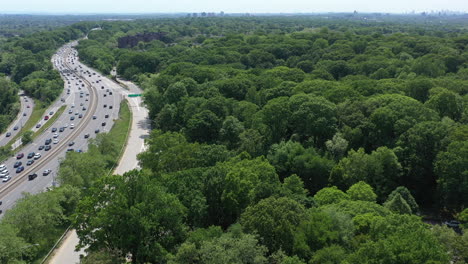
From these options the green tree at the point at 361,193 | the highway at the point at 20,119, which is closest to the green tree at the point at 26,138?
the highway at the point at 20,119

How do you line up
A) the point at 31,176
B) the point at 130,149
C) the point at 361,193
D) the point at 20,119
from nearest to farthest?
the point at 361,193 → the point at 31,176 → the point at 130,149 → the point at 20,119

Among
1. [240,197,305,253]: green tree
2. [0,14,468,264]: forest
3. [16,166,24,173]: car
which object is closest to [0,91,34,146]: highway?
[16,166,24,173]: car

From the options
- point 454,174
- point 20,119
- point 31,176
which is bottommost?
point 20,119

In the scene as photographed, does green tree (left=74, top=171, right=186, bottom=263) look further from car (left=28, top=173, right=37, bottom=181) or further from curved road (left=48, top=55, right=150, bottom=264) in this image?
car (left=28, top=173, right=37, bottom=181)

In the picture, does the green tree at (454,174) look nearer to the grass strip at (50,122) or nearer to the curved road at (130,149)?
the curved road at (130,149)

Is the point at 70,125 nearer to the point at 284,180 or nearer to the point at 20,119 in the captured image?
the point at 20,119

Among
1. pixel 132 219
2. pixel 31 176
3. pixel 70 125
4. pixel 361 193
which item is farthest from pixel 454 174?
pixel 70 125
